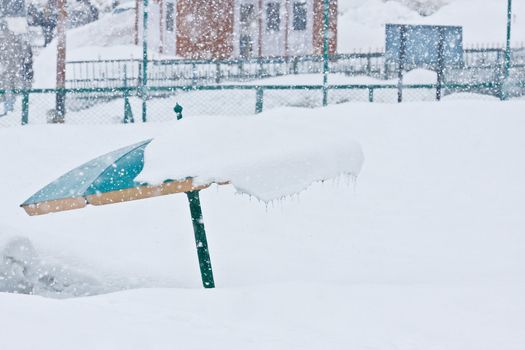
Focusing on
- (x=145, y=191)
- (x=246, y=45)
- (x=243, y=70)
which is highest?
(x=246, y=45)

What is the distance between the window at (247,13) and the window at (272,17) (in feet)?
2.31

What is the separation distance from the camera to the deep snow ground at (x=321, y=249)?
16.9 ft

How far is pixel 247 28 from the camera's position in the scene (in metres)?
32.7

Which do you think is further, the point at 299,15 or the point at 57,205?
the point at 299,15

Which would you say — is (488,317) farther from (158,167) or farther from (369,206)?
(369,206)

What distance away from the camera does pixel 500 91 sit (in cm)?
1805

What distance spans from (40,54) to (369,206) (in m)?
31.2

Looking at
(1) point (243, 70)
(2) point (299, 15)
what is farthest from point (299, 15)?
(1) point (243, 70)

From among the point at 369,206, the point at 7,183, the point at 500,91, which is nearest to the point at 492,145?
the point at 369,206

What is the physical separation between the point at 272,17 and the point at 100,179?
27.6 meters

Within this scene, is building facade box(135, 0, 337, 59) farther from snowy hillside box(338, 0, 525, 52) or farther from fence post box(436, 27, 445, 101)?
fence post box(436, 27, 445, 101)

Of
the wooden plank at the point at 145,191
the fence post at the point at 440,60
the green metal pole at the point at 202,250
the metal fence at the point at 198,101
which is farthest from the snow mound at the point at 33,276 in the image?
the fence post at the point at 440,60

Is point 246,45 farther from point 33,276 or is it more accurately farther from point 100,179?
point 100,179

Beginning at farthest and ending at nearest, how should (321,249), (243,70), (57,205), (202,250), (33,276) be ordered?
(243,70) → (321,249) → (33,276) → (202,250) → (57,205)
